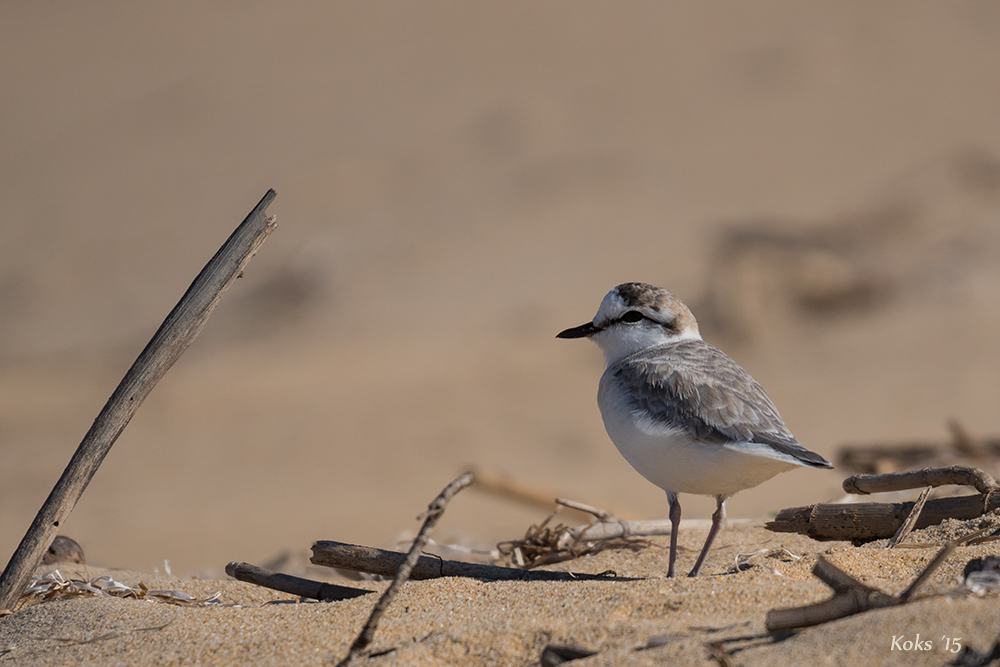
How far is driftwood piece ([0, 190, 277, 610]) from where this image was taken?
3379 millimetres

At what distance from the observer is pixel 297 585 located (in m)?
3.63

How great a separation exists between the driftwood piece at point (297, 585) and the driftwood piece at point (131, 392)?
71 centimetres

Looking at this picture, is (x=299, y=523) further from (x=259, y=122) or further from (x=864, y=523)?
(x=259, y=122)

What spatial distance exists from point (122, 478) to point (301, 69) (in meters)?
20.1

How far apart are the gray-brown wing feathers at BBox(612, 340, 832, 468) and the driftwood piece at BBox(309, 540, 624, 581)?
736mm

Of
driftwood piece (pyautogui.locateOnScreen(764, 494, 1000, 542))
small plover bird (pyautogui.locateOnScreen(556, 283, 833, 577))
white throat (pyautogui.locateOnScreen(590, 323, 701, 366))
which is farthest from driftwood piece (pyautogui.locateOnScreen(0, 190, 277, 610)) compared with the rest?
driftwood piece (pyautogui.locateOnScreen(764, 494, 1000, 542))

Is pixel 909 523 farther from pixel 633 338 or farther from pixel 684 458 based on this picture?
pixel 633 338

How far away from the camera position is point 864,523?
13.3 ft

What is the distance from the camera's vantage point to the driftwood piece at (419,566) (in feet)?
12.0

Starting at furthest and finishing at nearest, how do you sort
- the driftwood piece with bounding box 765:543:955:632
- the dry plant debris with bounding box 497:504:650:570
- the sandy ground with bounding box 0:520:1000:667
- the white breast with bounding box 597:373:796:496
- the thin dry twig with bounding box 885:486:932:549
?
1. the dry plant debris with bounding box 497:504:650:570
2. the thin dry twig with bounding box 885:486:932:549
3. the white breast with bounding box 597:373:796:496
4. the driftwood piece with bounding box 765:543:955:632
5. the sandy ground with bounding box 0:520:1000:667

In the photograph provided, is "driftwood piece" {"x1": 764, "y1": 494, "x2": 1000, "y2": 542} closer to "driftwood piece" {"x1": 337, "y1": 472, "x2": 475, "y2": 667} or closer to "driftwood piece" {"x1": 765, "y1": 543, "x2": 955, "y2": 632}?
"driftwood piece" {"x1": 765, "y1": 543, "x2": 955, "y2": 632}

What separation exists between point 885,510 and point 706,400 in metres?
0.98

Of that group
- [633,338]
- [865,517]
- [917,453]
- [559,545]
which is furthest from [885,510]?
[917,453]

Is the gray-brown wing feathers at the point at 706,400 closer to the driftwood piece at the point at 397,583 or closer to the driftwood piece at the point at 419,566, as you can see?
the driftwood piece at the point at 419,566
